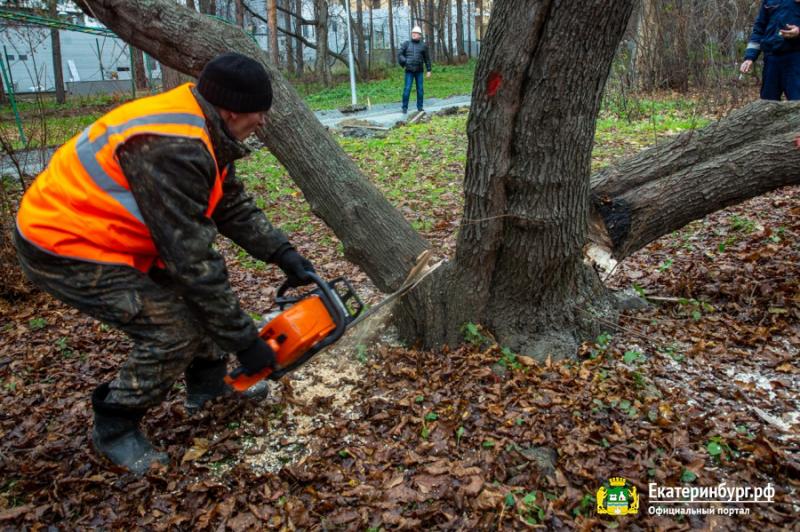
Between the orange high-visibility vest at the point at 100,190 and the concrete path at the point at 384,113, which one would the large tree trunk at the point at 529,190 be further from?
the concrete path at the point at 384,113

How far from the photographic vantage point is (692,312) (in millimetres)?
3898

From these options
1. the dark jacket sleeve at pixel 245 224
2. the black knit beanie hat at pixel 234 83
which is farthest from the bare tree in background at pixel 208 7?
the black knit beanie hat at pixel 234 83

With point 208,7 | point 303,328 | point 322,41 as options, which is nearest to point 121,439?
point 303,328

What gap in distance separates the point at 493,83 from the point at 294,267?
1437mm

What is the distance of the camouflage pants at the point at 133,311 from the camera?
8.43ft

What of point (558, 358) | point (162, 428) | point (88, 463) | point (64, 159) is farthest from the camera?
point (558, 358)

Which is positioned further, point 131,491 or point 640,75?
point 640,75

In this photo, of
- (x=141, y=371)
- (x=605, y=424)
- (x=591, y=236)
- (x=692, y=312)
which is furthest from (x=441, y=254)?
(x=141, y=371)

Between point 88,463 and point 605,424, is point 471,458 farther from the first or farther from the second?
point 88,463

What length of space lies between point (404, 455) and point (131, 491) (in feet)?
4.24

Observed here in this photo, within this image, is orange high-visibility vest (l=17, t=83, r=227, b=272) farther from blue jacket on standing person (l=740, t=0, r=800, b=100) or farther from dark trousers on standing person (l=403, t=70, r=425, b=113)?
dark trousers on standing person (l=403, t=70, r=425, b=113)

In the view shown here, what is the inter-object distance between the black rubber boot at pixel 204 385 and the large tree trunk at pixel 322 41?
23440 millimetres

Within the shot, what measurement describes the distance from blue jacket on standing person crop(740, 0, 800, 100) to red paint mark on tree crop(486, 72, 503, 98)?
4909 millimetres

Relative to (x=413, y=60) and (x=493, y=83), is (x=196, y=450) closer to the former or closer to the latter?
(x=493, y=83)
